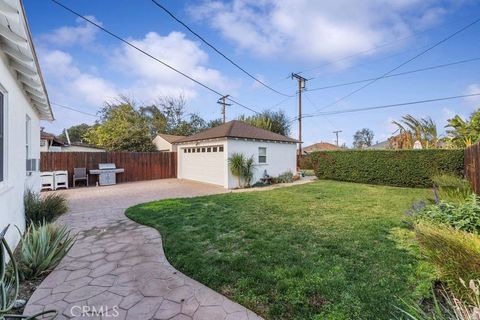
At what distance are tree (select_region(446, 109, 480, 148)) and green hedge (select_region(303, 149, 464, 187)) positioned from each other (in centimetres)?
165

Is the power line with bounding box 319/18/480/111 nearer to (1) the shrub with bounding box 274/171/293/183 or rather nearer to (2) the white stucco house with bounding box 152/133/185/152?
(1) the shrub with bounding box 274/171/293/183

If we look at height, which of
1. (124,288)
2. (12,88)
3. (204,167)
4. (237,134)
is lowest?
(124,288)

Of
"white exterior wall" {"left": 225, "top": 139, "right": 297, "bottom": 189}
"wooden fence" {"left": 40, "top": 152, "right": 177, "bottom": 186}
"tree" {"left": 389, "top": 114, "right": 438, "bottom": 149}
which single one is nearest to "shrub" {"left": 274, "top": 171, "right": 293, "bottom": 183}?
"white exterior wall" {"left": 225, "top": 139, "right": 297, "bottom": 189}

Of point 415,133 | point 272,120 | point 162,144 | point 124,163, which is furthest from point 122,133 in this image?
point 415,133

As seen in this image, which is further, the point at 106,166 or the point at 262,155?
the point at 262,155

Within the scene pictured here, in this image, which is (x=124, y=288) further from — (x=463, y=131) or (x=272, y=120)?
(x=272, y=120)

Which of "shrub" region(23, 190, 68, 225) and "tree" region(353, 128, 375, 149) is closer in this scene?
"shrub" region(23, 190, 68, 225)

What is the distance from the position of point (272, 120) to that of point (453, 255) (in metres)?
25.0

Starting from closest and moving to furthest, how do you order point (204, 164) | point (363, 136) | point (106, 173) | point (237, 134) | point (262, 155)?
point (237, 134)
point (106, 173)
point (262, 155)
point (204, 164)
point (363, 136)

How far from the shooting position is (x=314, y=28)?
1041cm

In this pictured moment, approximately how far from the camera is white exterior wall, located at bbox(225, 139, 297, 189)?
496 inches

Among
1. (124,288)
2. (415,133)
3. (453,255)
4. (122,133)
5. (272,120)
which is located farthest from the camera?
(272,120)

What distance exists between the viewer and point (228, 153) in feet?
40.8

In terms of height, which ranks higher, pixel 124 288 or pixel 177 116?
pixel 177 116
